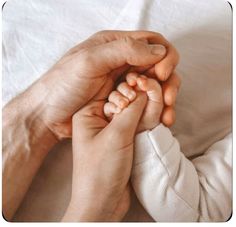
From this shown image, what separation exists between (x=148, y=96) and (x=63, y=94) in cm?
19

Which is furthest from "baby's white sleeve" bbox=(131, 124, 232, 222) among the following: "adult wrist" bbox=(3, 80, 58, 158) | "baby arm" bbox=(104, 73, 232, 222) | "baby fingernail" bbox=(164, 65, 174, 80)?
"adult wrist" bbox=(3, 80, 58, 158)

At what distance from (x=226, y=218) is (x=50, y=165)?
0.39 metres

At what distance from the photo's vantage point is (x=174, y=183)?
0.77 m

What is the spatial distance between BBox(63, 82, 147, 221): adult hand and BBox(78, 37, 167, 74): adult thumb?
0.07 metres

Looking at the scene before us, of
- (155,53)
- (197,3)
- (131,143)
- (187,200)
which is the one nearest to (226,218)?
(187,200)

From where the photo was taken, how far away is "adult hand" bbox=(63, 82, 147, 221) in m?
0.76

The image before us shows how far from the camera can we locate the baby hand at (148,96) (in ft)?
2.56

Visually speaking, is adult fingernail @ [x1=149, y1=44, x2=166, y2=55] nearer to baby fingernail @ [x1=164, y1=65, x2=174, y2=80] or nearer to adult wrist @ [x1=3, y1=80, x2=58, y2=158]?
baby fingernail @ [x1=164, y1=65, x2=174, y2=80]

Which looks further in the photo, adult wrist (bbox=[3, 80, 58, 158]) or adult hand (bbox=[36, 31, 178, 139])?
adult wrist (bbox=[3, 80, 58, 158])

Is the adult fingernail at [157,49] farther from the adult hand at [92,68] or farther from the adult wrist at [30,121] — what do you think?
the adult wrist at [30,121]

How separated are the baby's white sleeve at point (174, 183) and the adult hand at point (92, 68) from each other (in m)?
0.08

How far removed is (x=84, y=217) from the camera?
0.77 metres

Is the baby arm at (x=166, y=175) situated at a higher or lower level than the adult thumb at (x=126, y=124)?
lower

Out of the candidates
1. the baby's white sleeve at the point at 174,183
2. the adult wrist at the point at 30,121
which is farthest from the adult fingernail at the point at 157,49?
the adult wrist at the point at 30,121
